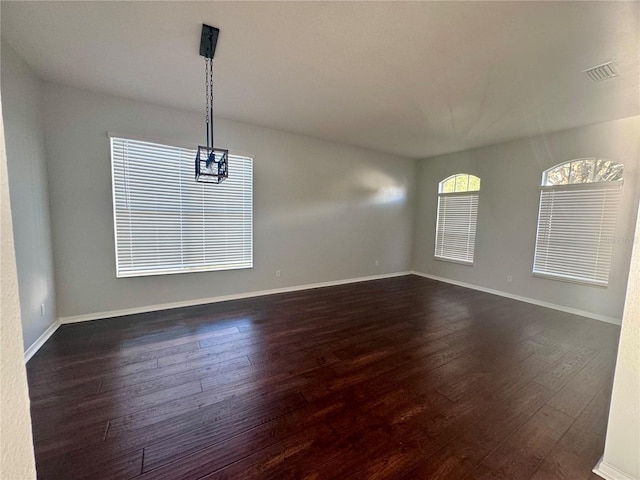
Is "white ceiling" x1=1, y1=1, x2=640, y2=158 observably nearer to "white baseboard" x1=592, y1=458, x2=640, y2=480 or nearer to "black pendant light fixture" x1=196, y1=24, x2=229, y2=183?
"black pendant light fixture" x1=196, y1=24, x2=229, y2=183

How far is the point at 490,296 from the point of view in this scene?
4.88 meters

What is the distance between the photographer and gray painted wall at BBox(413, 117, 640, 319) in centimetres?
365

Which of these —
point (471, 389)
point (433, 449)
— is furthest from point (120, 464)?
point (471, 389)

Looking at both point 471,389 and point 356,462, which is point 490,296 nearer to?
point 471,389

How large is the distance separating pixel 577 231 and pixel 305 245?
4.40m

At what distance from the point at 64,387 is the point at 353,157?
5.26 meters

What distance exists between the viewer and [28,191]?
2.68 metres

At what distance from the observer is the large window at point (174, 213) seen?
351 centimetres

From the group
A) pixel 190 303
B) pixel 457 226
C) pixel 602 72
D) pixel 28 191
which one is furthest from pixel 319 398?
pixel 457 226

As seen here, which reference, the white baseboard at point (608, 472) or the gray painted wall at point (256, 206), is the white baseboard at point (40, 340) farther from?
the white baseboard at point (608, 472)

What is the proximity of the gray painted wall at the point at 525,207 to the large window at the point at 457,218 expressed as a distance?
0.45ft

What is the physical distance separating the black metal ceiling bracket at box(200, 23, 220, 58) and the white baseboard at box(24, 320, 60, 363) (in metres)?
3.24

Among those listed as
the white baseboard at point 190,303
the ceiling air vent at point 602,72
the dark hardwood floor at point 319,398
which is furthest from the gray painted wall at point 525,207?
the white baseboard at point 190,303

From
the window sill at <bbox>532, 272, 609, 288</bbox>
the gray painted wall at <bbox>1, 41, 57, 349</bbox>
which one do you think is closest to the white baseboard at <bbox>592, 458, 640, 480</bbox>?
the window sill at <bbox>532, 272, 609, 288</bbox>
